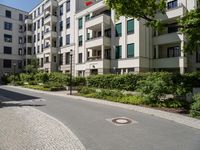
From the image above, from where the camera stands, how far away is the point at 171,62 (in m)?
29.4

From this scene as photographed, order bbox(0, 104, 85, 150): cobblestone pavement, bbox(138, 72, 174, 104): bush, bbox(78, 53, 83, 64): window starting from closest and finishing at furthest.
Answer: bbox(0, 104, 85, 150): cobblestone pavement → bbox(138, 72, 174, 104): bush → bbox(78, 53, 83, 64): window

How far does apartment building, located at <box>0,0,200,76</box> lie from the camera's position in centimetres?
2947

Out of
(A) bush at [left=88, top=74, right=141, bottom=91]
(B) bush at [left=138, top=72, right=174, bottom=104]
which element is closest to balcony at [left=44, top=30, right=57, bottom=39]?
(A) bush at [left=88, top=74, right=141, bottom=91]

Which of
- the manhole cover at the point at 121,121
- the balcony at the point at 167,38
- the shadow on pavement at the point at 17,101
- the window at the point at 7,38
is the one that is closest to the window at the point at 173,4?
the balcony at the point at 167,38

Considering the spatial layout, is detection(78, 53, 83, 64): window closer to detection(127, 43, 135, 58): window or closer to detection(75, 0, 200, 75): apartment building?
detection(75, 0, 200, 75): apartment building

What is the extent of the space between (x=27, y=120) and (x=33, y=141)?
12.5ft

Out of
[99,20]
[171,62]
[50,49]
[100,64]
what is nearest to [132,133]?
[171,62]

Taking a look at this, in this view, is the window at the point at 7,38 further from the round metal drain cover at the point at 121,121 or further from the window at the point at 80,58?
the round metal drain cover at the point at 121,121

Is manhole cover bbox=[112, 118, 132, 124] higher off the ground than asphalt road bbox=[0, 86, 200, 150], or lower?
higher

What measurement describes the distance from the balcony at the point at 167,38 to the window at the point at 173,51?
1.50 metres

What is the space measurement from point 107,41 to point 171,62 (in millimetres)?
9765

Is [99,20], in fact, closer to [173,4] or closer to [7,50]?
[173,4]

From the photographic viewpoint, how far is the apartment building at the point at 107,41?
2947cm

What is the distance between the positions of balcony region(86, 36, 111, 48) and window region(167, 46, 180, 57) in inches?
333
